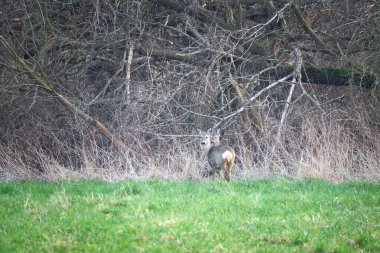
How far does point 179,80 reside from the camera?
15.9 m

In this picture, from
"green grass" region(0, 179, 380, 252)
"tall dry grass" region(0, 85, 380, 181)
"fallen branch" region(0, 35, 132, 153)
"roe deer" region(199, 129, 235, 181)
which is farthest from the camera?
"fallen branch" region(0, 35, 132, 153)

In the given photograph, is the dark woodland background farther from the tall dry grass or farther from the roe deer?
the roe deer

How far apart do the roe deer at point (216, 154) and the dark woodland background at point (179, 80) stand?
45cm

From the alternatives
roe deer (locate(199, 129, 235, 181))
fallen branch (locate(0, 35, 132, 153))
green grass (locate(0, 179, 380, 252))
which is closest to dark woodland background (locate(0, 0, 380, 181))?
fallen branch (locate(0, 35, 132, 153))

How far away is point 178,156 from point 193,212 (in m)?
5.73

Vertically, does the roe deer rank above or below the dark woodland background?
below

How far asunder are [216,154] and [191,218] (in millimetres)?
5405

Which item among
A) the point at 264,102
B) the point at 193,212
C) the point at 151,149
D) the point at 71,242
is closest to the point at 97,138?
the point at 151,149

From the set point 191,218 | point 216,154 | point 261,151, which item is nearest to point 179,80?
point 261,151

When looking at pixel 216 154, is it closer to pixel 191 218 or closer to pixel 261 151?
pixel 261 151

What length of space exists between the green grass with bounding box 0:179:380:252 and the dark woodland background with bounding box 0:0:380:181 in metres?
3.91

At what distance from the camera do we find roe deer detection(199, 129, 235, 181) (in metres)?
13.0

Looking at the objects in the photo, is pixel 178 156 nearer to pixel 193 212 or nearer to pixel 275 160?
pixel 275 160

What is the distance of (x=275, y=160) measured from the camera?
14.4 meters
